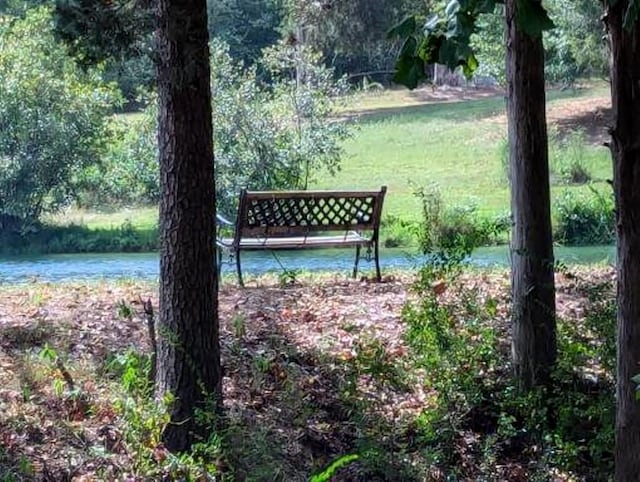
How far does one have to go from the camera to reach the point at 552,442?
5992 millimetres

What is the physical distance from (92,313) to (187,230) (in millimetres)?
2486

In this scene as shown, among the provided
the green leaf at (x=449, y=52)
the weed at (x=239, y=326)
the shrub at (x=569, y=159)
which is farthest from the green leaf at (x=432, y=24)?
the shrub at (x=569, y=159)

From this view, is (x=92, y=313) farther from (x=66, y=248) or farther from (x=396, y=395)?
(x=66, y=248)

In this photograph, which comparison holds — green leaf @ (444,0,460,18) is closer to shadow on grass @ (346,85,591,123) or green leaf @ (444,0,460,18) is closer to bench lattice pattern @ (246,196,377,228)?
bench lattice pattern @ (246,196,377,228)

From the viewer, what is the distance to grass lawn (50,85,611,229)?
22.1 meters

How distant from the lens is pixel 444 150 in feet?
92.5

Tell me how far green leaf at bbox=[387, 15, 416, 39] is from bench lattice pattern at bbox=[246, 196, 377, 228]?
6.69 meters

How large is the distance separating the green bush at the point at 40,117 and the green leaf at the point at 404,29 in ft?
52.8

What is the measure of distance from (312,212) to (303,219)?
0.12 meters

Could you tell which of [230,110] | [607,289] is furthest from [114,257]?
[607,289]

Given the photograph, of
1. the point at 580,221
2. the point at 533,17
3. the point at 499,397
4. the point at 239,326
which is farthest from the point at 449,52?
the point at 580,221

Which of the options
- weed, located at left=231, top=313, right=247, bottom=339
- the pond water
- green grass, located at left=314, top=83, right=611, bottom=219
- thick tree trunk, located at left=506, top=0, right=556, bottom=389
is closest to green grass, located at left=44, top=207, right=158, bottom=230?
the pond water

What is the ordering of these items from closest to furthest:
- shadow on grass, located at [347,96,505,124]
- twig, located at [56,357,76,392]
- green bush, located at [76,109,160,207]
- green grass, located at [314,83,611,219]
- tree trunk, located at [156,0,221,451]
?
tree trunk, located at [156,0,221,451] → twig, located at [56,357,76,392] → green bush, located at [76,109,160,207] → green grass, located at [314,83,611,219] → shadow on grass, located at [347,96,505,124]

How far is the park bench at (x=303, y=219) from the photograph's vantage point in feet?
32.8
